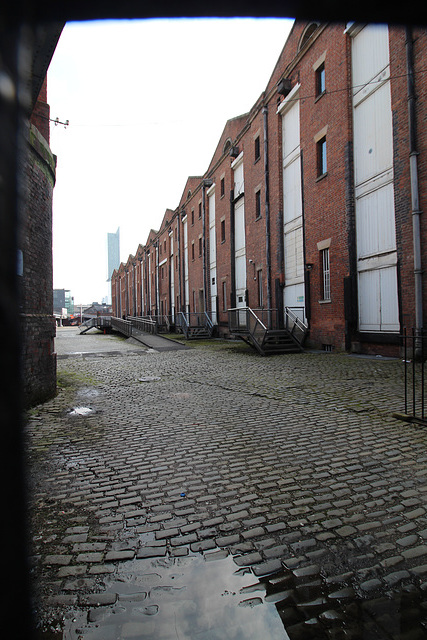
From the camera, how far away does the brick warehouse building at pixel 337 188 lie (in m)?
10.5

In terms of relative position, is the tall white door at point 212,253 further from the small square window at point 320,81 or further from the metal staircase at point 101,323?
the metal staircase at point 101,323

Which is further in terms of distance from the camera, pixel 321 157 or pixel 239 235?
pixel 239 235

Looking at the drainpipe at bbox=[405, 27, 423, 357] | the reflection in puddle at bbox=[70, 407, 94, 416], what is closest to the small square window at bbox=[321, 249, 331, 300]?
the drainpipe at bbox=[405, 27, 423, 357]

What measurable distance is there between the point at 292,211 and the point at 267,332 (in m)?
5.71

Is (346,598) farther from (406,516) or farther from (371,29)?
(371,29)

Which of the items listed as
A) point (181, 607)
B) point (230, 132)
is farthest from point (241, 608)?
point (230, 132)

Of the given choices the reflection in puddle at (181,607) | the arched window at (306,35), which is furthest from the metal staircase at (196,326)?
the reflection in puddle at (181,607)

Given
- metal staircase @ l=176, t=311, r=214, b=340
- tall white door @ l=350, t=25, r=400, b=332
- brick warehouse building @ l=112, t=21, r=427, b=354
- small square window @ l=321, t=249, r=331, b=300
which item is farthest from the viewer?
metal staircase @ l=176, t=311, r=214, b=340

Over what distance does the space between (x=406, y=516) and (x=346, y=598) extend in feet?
3.34

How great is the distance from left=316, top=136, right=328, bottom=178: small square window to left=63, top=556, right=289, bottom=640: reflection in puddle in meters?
14.8

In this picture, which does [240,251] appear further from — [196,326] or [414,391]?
[414,391]

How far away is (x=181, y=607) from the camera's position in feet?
6.53

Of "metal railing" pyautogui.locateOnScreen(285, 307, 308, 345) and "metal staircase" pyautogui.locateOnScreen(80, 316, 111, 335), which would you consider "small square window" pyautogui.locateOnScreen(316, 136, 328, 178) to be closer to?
"metal railing" pyautogui.locateOnScreen(285, 307, 308, 345)

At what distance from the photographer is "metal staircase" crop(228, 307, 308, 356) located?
1452 centimetres
